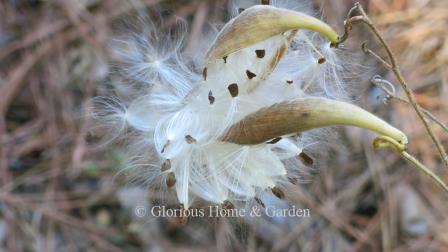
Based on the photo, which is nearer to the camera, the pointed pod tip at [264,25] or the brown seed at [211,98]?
the pointed pod tip at [264,25]

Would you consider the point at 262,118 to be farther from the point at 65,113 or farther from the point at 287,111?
the point at 65,113

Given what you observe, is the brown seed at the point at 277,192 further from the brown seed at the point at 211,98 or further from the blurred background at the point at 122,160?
the blurred background at the point at 122,160

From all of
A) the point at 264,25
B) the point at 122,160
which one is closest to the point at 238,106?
the point at 264,25

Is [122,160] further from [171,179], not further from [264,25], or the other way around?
[264,25]

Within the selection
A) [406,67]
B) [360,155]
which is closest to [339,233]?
[360,155]

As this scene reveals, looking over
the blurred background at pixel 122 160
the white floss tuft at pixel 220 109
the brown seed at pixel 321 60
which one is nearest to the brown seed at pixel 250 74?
the white floss tuft at pixel 220 109

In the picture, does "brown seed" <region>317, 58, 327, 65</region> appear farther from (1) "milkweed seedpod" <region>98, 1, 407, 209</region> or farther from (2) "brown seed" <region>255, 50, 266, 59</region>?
(2) "brown seed" <region>255, 50, 266, 59</region>

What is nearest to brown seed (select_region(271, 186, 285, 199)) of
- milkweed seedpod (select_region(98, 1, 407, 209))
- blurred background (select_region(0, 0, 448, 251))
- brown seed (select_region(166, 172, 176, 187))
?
milkweed seedpod (select_region(98, 1, 407, 209))
